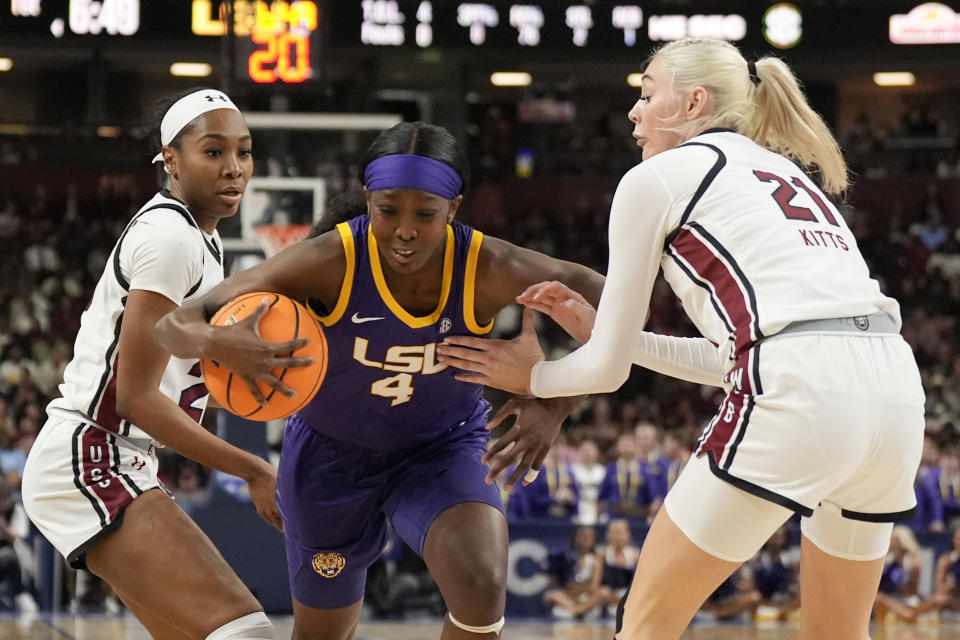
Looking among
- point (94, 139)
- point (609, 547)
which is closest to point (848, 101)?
point (94, 139)

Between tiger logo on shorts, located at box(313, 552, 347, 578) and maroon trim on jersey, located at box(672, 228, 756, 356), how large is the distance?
5.74 feet

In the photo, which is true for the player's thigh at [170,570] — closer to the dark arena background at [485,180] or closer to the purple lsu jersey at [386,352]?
the purple lsu jersey at [386,352]

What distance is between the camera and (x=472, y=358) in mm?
3701

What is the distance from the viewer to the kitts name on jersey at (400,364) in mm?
3783

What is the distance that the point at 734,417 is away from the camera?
2.97 m

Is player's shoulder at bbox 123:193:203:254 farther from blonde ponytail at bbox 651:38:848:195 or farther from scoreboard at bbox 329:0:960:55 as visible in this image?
scoreboard at bbox 329:0:960:55

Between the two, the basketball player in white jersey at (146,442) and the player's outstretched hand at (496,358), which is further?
the player's outstretched hand at (496,358)

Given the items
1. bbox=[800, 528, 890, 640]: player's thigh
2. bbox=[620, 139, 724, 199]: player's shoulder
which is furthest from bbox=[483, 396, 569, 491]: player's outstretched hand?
bbox=[620, 139, 724, 199]: player's shoulder

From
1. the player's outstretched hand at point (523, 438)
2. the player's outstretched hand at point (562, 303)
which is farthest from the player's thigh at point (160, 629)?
the player's outstretched hand at point (562, 303)

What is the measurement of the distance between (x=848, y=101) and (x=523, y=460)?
1992 centimetres

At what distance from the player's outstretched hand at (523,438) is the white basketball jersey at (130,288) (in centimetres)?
98

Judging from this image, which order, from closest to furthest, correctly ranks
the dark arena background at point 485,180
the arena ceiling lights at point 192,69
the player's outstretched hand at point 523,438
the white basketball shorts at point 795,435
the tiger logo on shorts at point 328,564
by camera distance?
1. the white basketball shorts at point 795,435
2. the player's outstretched hand at point 523,438
3. the tiger logo on shorts at point 328,564
4. the dark arena background at point 485,180
5. the arena ceiling lights at point 192,69

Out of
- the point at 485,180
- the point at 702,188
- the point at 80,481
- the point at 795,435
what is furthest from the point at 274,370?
the point at 485,180

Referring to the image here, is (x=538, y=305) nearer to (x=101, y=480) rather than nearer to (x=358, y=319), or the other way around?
(x=358, y=319)
